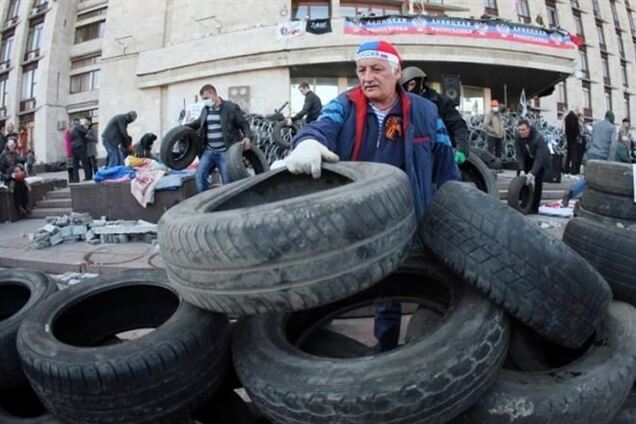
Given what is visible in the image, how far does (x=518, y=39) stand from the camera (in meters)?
24.7

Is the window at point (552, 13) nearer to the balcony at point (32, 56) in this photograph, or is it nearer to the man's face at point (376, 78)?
the man's face at point (376, 78)

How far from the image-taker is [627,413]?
2162 millimetres

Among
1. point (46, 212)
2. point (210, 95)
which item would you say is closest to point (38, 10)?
point (46, 212)

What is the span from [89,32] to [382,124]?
41.9 m


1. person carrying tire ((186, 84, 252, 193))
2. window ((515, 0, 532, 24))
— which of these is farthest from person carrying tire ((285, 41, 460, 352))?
window ((515, 0, 532, 24))

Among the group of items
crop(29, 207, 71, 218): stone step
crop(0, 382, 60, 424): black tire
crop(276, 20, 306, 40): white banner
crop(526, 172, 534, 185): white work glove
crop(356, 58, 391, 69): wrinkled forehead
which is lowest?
crop(0, 382, 60, 424): black tire

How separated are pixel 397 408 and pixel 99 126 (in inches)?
1253

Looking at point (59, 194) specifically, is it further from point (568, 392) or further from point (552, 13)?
point (552, 13)

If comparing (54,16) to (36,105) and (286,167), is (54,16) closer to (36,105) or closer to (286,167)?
(36,105)

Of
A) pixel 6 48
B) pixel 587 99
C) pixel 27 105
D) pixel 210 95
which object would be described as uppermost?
pixel 6 48

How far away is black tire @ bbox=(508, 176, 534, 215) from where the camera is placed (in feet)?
27.0

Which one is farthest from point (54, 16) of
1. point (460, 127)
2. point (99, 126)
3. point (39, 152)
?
point (460, 127)

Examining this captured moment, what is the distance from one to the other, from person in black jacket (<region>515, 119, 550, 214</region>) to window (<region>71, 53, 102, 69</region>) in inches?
1434

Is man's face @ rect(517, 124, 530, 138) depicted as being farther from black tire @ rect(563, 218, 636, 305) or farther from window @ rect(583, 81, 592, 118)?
window @ rect(583, 81, 592, 118)
